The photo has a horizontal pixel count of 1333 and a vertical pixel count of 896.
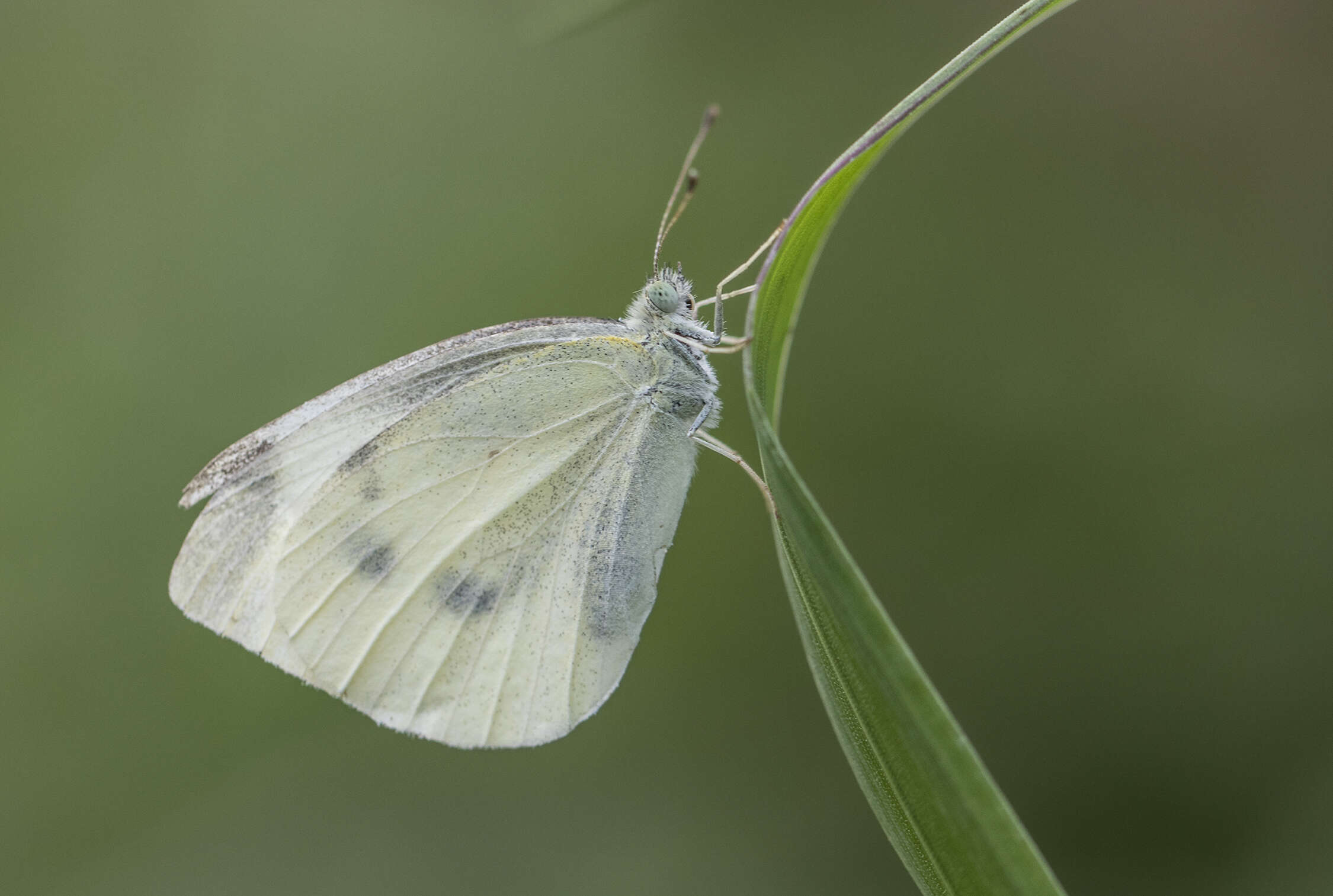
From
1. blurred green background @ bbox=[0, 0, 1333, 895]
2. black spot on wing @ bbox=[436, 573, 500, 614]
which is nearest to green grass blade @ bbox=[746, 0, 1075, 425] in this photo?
black spot on wing @ bbox=[436, 573, 500, 614]

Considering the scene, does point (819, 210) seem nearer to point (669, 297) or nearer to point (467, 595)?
point (669, 297)

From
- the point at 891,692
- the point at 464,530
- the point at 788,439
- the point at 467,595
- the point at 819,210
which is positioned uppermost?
the point at 788,439

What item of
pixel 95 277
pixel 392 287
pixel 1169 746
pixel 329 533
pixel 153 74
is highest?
pixel 153 74

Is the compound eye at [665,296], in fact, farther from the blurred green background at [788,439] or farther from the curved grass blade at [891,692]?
the blurred green background at [788,439]

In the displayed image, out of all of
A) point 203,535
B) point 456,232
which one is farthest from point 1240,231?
point 203,535

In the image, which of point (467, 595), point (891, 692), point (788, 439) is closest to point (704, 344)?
point (467, 595)

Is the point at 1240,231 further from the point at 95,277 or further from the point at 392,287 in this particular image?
the point at 95,277

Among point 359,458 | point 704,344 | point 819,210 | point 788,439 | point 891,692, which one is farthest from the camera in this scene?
point 788,439
